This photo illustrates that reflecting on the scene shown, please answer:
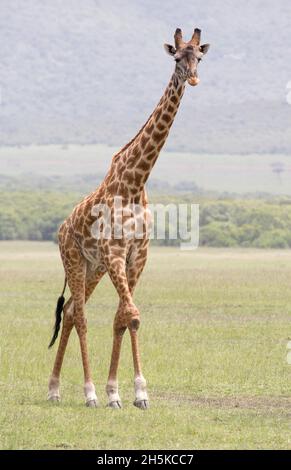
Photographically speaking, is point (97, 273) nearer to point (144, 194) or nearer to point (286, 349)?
point (144, 194)

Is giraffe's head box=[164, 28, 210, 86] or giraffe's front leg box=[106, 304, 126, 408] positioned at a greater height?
giraffe's head box=[164, 28, 210, 86]

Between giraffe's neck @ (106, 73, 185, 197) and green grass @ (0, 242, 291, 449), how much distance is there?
1907 millimetres

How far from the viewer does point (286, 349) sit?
17.4m

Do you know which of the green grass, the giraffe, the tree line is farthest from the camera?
the tree line

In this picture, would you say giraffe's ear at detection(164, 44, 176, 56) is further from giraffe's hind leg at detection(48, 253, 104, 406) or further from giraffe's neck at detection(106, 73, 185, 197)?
giraffe's hind leg at detection(48, 253, 104, 406)

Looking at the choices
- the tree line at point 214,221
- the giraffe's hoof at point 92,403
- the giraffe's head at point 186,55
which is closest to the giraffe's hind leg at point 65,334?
the giraffe's hoof at point 92,403

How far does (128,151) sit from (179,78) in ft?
3.31

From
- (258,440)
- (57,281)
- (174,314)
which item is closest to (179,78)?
(258,440)

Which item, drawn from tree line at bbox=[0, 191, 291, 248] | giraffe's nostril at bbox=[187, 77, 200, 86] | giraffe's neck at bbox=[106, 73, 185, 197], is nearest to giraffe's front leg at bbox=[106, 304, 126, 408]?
giraffe's neck at bbox=[106, 73, 185, 197]

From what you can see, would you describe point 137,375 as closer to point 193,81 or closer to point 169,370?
point 193,81

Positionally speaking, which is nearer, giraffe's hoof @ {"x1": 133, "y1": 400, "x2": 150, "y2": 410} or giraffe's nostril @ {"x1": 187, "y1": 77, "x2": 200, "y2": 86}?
giraffe's nostril @ {"x1": 187, "y1": 77, "x2": 200, "y2": 86}

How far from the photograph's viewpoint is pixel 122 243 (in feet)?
40.6

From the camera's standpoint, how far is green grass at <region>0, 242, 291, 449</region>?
35.9 feet

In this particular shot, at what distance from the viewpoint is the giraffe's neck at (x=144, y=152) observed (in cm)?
1262
